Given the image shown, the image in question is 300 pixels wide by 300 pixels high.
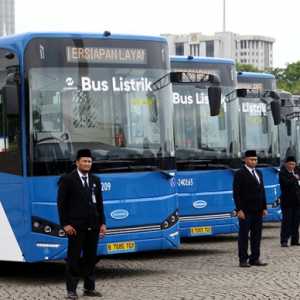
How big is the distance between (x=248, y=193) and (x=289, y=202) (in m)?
3.83

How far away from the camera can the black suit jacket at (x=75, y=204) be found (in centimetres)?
1098

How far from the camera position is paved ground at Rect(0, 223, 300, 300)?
440 inches

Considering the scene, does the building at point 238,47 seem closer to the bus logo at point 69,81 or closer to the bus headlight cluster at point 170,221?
the bus headlight cluster at point 170,221

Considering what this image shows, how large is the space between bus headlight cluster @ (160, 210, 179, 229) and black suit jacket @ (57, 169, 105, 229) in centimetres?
215

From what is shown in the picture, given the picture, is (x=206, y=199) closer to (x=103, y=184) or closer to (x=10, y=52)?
(x=103, y=184)

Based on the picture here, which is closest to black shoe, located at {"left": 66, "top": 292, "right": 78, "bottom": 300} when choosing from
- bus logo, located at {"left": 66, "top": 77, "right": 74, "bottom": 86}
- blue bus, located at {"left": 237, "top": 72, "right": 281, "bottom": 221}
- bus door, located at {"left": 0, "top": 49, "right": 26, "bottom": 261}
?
bus door, located at {"left": 0, "top": 49, "right": 26, "bottom": 261}

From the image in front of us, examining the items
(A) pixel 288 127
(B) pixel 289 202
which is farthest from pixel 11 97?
(A) pixel 288 127

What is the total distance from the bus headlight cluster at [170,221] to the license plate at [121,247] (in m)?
0.58

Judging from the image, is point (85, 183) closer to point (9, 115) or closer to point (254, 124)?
point (9, 115)

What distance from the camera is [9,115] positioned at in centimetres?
1228

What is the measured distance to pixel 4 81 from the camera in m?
12.5

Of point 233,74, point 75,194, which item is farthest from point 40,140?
point 233,74

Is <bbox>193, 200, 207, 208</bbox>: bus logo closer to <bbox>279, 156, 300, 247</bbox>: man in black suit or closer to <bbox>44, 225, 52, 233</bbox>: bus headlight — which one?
<bbox>279, 156, 300, 247</bbox>: man in black suit

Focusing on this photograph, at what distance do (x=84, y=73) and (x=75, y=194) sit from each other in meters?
2.14
